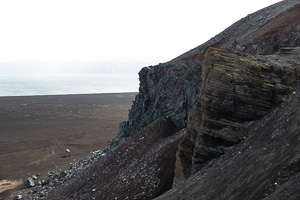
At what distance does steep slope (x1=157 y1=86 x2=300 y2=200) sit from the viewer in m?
10.9

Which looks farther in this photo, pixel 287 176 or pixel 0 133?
pixel 0 133

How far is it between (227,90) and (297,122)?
4641mm

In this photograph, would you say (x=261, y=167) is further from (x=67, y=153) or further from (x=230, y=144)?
(x=67, y=153)

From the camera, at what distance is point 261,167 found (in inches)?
491

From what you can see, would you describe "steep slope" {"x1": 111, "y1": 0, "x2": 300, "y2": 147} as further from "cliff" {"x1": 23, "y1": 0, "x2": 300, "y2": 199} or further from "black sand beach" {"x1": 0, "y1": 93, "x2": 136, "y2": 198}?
"black sand beach" {"x1": 0, "y1": 93, "x2": 136, "y2": 198}

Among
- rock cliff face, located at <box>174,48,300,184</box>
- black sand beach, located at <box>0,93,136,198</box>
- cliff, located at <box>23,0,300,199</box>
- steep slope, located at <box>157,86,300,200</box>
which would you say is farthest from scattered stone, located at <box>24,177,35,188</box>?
rock cliff face, located at <box>174,48,300,184</box>

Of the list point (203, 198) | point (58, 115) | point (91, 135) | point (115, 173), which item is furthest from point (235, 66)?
point (58, 115)

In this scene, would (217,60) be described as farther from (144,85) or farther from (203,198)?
(144,85)

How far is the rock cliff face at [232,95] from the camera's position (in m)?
16.7

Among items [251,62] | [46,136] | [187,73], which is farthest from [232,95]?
[46,136]

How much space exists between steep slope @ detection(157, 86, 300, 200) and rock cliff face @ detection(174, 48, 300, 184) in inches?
27.6

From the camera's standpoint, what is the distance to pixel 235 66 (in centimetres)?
1761

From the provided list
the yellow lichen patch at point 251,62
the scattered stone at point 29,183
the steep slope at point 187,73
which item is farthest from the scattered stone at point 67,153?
the yellow lichen patch at point 251,62

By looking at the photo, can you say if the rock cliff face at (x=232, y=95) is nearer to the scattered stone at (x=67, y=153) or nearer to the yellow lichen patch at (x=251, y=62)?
the yellow lichen patch at (x=251, y=62)
